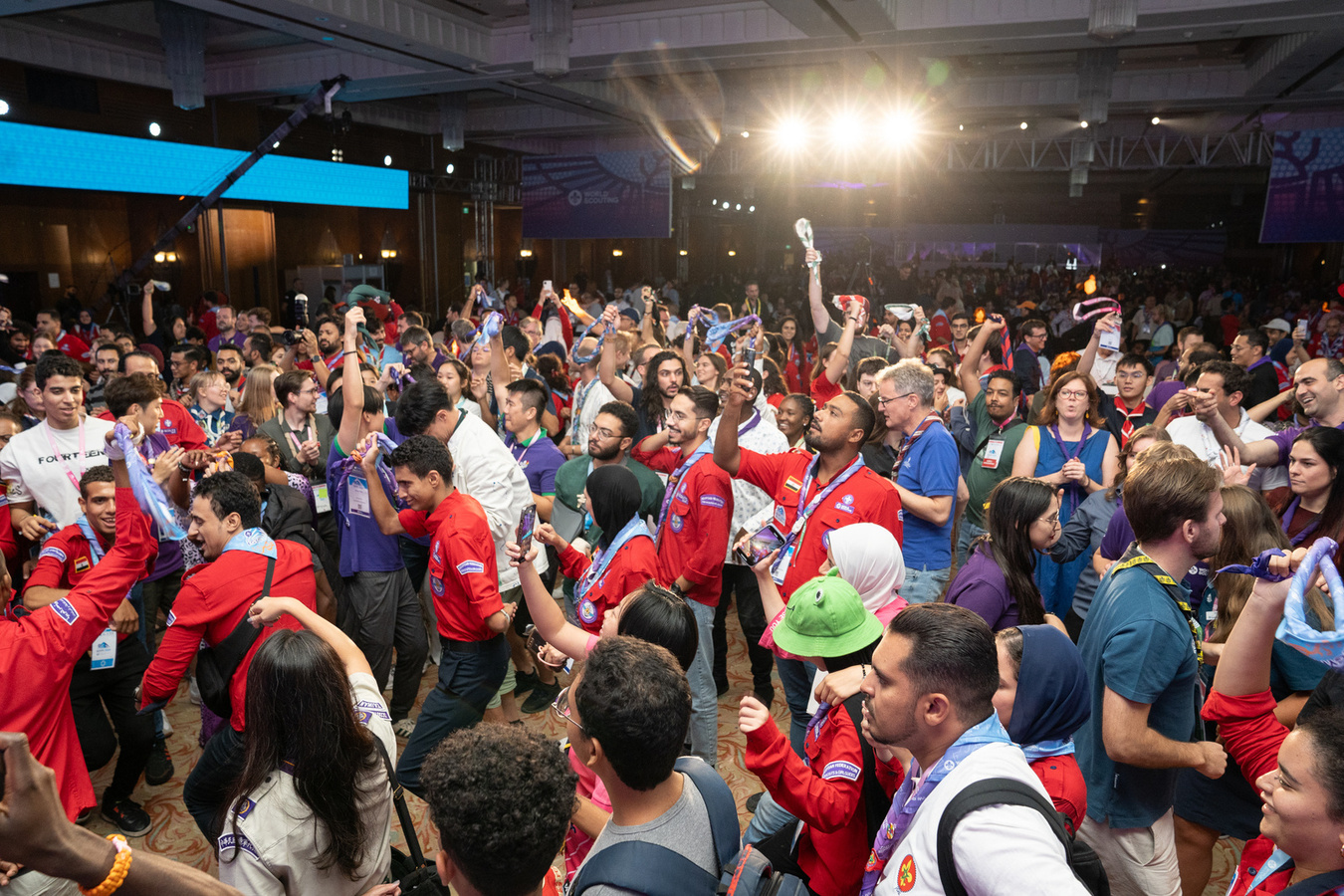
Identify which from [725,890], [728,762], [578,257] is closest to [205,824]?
[725,890]

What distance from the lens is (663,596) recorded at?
2174 mm

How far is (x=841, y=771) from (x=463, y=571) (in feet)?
5.20

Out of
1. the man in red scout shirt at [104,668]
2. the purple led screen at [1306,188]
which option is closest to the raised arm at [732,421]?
the man in red scout shirt at [104,668]

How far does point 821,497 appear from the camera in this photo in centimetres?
308

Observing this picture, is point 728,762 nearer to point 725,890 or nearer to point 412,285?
point 725,890

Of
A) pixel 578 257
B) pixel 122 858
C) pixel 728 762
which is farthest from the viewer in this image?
pixel 578 257

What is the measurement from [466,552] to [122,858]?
183cm

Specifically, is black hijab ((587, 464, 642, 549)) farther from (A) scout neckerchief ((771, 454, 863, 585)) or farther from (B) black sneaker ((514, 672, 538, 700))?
(B) black sneaker ((514, 672, 538, 700))

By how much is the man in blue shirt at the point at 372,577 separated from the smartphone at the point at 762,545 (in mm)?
1643

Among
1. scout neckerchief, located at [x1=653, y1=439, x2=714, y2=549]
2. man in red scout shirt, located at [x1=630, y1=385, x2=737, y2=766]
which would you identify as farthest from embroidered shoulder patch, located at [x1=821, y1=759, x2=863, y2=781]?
scout neckerchief, located at [x1=653, y1=439, x2=714, y2=549]

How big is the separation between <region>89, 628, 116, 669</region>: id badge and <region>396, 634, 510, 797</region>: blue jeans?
1.17 meters

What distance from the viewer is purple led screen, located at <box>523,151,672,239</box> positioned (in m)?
13.4

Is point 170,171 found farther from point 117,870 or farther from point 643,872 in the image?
point 643,872

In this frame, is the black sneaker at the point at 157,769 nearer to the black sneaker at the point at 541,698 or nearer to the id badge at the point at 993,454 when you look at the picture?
the black sneaker at the point at 541,698
